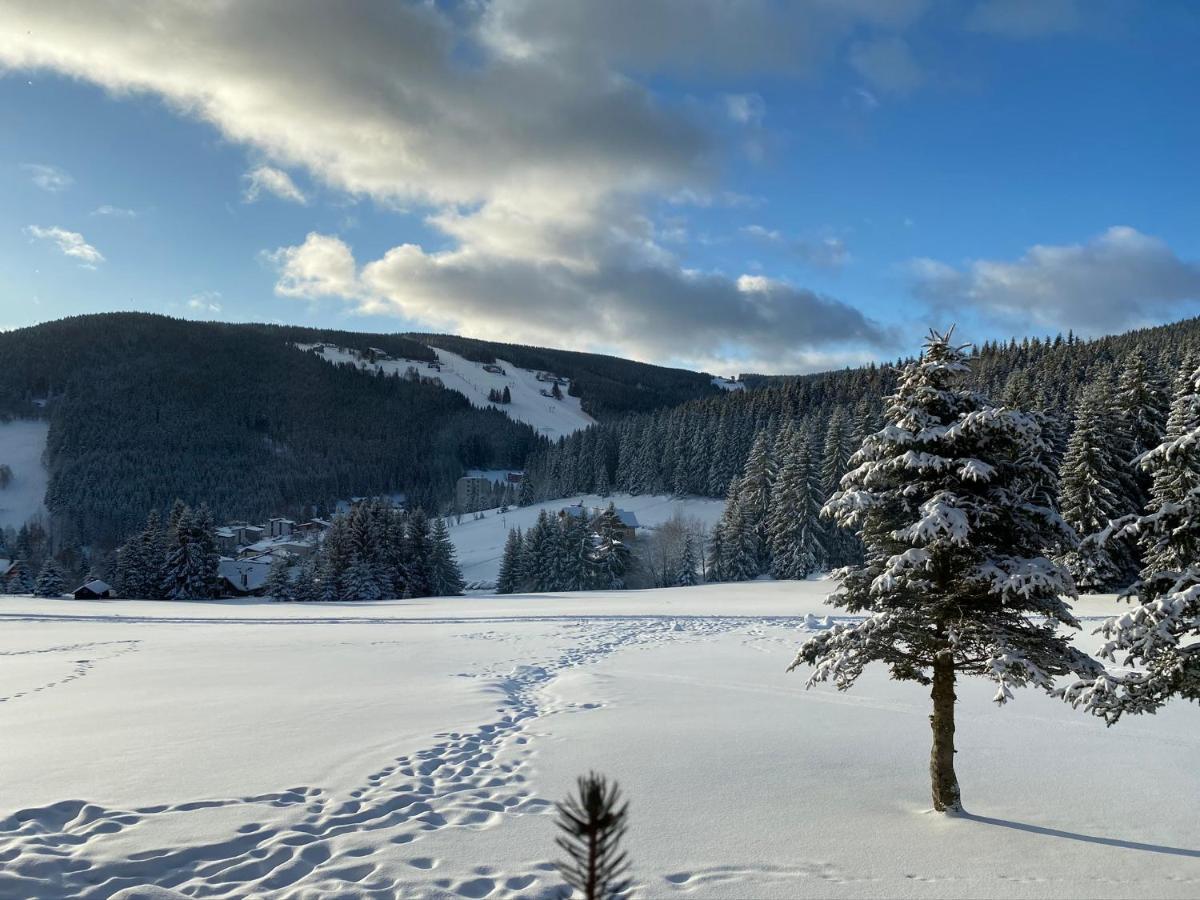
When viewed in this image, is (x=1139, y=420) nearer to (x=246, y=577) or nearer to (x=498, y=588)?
(x=498, y=588)

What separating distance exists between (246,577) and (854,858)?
268ft

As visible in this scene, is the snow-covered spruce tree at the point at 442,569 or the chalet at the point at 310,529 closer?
the snow-covered spruce tree at the point at 442,569

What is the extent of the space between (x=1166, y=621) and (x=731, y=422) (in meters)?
103

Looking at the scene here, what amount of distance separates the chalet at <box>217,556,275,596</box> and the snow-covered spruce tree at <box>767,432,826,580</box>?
52040 mm

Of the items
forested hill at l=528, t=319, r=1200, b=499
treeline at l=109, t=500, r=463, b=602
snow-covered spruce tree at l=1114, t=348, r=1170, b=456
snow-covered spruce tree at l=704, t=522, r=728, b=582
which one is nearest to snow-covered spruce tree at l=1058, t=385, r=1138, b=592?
snow-covered spruce tree at l=1114, t=348, r=1170, b=456

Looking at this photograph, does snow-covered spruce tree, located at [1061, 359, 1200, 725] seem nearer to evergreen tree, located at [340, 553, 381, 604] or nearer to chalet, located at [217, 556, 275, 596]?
evergreen tree, located at [340, 553, 381, 604]

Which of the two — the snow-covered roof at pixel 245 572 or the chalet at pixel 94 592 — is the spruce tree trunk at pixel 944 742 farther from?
the snow-covered roof at pixel 245 572

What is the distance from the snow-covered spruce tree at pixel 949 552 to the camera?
23.6 ft

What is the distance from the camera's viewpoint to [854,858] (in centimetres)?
649

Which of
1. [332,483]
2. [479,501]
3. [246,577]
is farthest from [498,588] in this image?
[332,483]

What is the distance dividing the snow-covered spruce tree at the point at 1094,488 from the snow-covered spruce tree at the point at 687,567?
37545 mm

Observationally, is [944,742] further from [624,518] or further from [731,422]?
[731,422]

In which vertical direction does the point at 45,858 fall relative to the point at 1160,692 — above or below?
below

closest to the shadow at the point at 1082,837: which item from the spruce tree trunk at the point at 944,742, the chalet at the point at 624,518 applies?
the spruce tree trunk at the point at 944,742
